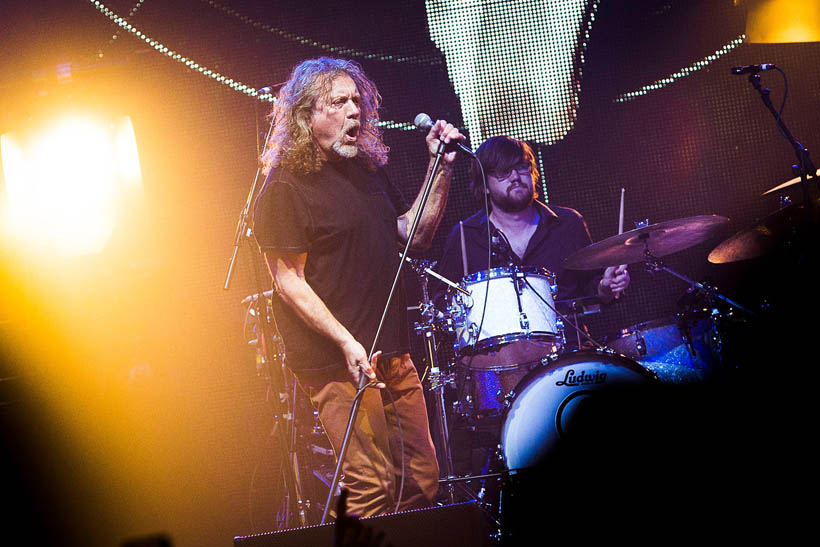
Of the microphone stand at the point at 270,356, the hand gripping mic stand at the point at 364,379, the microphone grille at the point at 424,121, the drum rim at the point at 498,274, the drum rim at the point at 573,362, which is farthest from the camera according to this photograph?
the drum rim at the point at 498,274

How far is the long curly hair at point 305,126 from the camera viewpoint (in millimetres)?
2898

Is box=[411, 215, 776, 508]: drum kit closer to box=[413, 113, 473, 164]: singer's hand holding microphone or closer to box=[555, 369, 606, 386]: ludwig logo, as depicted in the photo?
box=[555, 369, 606, 386]: ludwig logo

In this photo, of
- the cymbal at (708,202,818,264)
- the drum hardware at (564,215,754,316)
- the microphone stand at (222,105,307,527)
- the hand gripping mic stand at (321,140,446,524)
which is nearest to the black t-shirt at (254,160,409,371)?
the hand gripping mic stand at (321,140,446,524)

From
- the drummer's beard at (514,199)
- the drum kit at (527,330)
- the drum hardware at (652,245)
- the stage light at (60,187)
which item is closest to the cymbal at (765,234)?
the drum kit at (527,330)

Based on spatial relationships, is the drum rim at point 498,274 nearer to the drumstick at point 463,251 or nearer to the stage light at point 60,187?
the drumstick at point 463,251

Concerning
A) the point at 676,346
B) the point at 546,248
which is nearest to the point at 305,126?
the point at 546,248

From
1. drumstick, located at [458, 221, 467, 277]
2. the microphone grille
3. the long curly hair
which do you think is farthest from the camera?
drumstick, located at [458, 221, 467, 277]

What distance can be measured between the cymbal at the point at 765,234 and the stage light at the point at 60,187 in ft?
11.7

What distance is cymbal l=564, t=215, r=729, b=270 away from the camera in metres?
3.48

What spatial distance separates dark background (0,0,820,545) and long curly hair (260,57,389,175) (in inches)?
54.4

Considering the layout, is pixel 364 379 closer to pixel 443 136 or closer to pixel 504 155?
pixel 443 136

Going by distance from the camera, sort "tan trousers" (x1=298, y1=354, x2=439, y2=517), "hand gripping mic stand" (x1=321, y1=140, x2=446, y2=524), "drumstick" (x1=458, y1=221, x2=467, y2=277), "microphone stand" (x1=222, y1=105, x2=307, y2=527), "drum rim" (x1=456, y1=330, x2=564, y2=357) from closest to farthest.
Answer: "hand gripping mic stand" (x1=321, y1=140, x2=446, y2=524), "tan trousers" (x1=298, y1=354, x2=439, y2=517), "microphone stand" (x1=222, y1=105, x2=307, y2=527), "drum rim" (x1=456, y1=330, x2=564, y2=357), "drumstick" (x1=458, y1=221, x2=467, y2=277)

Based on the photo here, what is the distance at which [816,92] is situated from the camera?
467 cm

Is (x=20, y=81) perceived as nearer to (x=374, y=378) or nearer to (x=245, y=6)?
(x=245, y=6)
